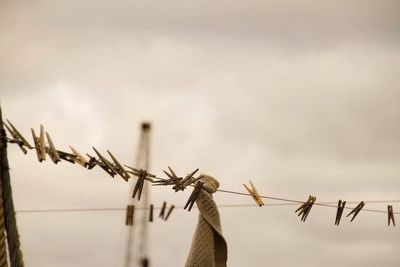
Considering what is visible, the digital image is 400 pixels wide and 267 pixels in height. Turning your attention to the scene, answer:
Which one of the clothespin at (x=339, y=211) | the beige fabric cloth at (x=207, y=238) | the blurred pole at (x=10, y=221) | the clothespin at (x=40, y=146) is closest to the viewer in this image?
the blurred pole at (x=10, y=221)

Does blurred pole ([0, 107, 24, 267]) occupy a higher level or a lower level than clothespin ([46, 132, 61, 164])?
lower

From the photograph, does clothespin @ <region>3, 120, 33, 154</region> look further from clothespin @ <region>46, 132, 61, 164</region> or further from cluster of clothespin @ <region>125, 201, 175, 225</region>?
cluster of clothespin @ <region>125, 201, 175, 225</region>

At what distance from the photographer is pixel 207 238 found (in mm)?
9578

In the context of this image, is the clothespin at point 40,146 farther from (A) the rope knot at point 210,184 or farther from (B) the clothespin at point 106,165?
(A) the rope knot at point 210,184

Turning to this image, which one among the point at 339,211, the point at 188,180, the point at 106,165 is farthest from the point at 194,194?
the point at 339,211

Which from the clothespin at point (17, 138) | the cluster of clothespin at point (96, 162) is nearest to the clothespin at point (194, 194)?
the cluster of clothespin at point (96, 162)

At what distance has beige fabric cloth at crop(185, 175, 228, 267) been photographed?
9352 millimetres

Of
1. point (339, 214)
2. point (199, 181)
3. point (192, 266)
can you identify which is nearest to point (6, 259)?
point (192, 266)

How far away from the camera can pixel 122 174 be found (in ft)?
28.4

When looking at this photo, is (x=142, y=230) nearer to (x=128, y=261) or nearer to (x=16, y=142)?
(x=128, y=261)

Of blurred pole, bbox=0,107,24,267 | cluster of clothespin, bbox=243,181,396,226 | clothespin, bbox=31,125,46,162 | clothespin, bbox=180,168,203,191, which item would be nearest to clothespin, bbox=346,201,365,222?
cluster of clothespin, bbox=243,181,396,226

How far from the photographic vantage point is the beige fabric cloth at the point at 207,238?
368 inches

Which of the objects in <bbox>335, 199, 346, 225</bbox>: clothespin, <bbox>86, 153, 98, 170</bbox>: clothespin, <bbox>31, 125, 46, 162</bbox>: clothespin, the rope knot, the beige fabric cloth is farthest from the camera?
<bbox>335, 199, 346, 225</bbox>: clothespin

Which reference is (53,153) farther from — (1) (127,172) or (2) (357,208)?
(2) (357,208)
